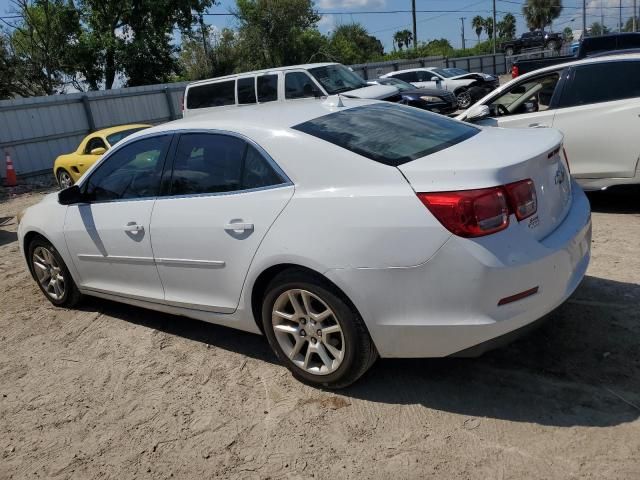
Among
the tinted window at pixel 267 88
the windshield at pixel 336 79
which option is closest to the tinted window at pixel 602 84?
the windshield at pixel 336 79

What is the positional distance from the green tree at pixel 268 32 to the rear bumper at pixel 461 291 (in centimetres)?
4087

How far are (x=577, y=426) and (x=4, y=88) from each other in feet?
94.7

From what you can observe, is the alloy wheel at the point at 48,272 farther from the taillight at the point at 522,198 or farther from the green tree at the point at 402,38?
the green tree at the point at 402,38

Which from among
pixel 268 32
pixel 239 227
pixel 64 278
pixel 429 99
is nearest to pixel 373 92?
pixel 429 99

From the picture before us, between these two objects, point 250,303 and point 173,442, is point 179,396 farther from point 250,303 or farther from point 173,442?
point 250,303

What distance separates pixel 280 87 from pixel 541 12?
74290 mm

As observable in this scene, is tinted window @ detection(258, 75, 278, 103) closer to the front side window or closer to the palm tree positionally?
the front side window

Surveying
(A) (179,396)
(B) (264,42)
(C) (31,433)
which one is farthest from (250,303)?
(B) (264,42)

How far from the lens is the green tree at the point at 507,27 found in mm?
91925

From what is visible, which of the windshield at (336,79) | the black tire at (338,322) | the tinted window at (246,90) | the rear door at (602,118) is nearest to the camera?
the black tire at (338,322)

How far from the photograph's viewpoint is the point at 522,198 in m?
2.80

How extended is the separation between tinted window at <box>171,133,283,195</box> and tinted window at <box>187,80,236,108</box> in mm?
10002

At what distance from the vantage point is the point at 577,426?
108 inches

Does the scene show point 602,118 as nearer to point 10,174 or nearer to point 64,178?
point 64,178
